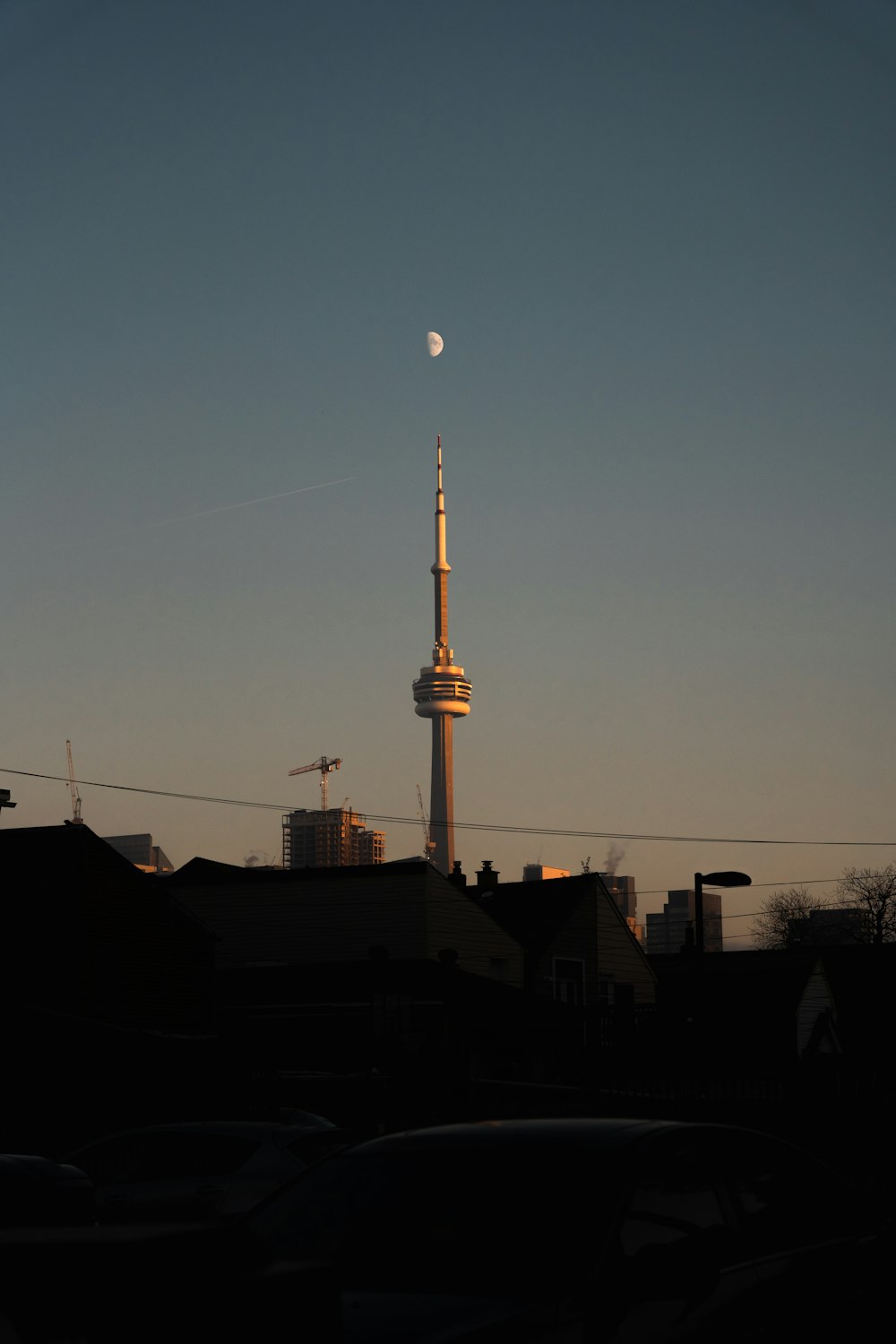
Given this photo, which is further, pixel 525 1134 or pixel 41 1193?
pixel 41 1193

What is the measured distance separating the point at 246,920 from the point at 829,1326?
44321 mm

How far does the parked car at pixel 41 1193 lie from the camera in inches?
390

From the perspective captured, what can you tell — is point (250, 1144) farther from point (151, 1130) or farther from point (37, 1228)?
point (37, 1228)

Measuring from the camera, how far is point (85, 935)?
1422 inches

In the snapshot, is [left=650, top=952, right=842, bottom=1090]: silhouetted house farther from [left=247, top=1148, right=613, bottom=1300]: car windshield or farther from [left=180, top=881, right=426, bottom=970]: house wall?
[left=247, top=1148, right=613, bottom=1300]: car windshield

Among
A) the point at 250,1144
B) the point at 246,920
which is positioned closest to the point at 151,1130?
the point at 250,1144

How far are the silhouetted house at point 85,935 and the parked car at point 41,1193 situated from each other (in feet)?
81.5

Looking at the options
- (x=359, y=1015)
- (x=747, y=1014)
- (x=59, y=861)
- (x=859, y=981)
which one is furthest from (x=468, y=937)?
(x=859, y=981)

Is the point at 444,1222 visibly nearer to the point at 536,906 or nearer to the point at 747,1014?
the point at 747,1014

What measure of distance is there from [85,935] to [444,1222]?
3202 cm

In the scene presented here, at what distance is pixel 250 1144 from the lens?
12414mm

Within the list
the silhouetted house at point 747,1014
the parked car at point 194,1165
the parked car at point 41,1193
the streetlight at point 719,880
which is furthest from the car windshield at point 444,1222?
the streetlight at point 719,880

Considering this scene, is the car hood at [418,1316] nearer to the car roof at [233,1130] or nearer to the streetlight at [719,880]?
the car roof at [233,1130]

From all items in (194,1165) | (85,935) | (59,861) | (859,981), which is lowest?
(194,1165)
